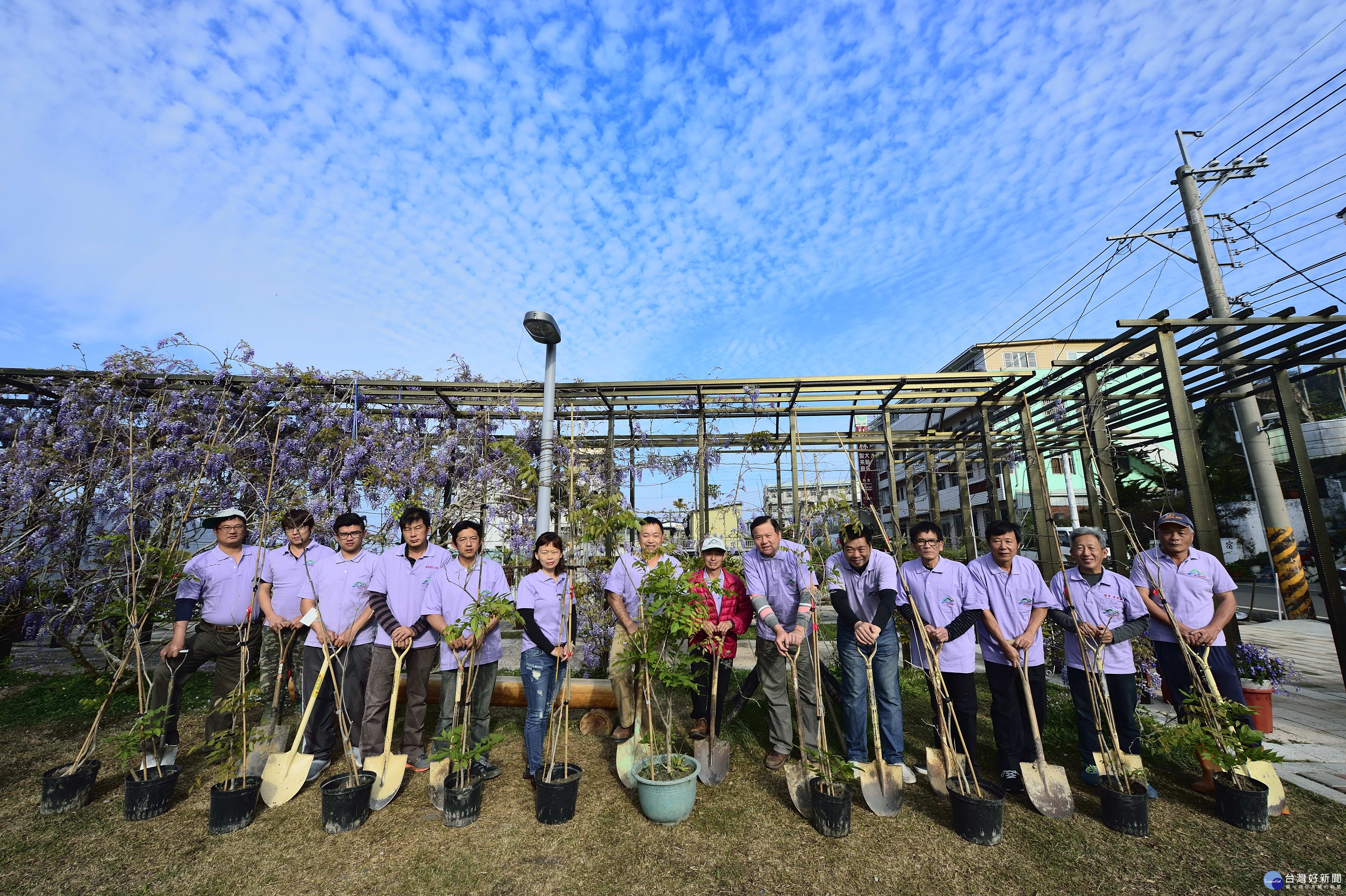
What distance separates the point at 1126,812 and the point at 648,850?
2.65 m

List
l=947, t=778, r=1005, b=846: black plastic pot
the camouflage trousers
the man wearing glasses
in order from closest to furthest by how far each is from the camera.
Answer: l=947, t=778, r=1005, b=846: black plastic pot → the man wearing glasses → the camouflage trousers

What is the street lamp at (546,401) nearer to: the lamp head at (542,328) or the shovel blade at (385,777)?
the lamp head at (542,328)

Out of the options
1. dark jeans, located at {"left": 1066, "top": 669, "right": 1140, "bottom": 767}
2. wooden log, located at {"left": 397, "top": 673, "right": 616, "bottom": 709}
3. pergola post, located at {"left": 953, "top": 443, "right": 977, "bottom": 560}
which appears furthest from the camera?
pergola post, located at {"left": 953, "top": 443, "right": 977, "bottom": 560}

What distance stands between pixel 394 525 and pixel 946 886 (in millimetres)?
6213

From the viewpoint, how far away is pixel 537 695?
378cm

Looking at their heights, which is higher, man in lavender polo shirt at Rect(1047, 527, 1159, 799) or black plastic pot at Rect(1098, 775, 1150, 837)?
man in lavender polo shirt at Rect(1047, 527, 1159, 799)

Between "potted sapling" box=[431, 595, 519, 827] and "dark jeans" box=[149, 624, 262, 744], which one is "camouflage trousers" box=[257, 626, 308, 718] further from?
"potted sapling" box=[431, 595, 519, 827]

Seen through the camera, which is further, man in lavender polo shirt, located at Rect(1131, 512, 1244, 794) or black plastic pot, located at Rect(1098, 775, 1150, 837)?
man in lavender polo shirt, located at Rect(1131, 512, 1244, 794)

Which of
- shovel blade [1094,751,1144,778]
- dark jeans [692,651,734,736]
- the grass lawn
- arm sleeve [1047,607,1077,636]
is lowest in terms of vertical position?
the grass lawn

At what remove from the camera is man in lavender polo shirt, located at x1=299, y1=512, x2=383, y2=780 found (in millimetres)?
3881

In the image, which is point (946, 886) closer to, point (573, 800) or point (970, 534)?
point (573, 800)

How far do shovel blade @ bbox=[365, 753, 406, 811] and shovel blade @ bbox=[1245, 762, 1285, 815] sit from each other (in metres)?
5.06

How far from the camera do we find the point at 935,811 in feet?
11.0

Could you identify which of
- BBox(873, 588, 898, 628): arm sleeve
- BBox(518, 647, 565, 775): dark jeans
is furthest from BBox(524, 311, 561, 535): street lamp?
BBox(873, 588, 898, 628): arm sleeve
